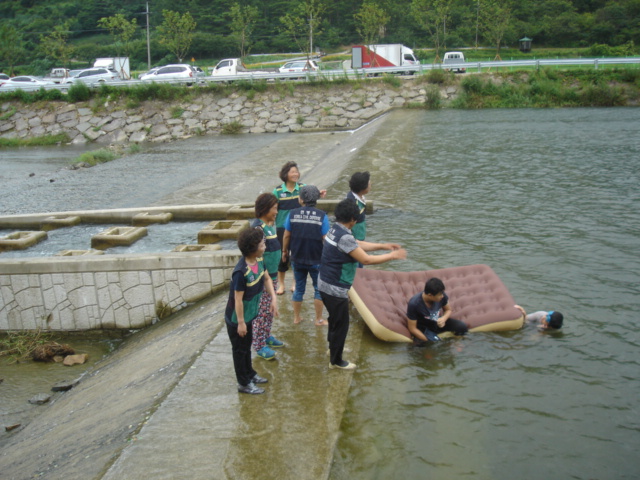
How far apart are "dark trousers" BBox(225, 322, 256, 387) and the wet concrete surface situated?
19 centimetres

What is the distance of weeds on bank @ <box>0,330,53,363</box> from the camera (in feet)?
29.8

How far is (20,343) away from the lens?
9.29 metres

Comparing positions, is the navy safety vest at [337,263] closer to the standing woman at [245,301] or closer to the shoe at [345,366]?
the standing woman at [245,301]

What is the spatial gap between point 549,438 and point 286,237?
10.8 ft

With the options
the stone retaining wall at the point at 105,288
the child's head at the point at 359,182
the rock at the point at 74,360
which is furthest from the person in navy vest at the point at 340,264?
the rock at the point at 74,360

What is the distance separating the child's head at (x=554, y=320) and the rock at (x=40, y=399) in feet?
19.8

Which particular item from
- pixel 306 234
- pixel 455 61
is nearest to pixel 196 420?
pixel 306 234

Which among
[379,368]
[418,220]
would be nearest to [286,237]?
[379,368]

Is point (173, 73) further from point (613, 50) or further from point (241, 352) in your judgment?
point (241, 352)

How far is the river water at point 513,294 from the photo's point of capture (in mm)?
4879

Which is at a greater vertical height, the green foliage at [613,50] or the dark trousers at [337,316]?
the green foliage at [613,50]

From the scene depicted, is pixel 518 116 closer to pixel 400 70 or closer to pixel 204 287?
pixel 400 70

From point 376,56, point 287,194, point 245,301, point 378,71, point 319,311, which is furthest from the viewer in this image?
point 376,56

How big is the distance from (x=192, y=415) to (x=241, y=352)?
656mm
